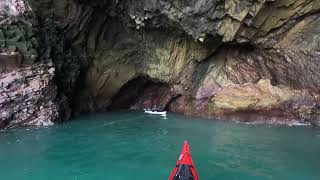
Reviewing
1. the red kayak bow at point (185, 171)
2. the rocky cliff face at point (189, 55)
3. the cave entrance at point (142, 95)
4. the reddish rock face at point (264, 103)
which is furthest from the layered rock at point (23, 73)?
the red kayak bow at point (185, 171)

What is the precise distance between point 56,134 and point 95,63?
19.9 feet

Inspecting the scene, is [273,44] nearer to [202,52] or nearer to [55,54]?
[202,52]

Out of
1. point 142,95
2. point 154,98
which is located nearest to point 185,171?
point 154,98

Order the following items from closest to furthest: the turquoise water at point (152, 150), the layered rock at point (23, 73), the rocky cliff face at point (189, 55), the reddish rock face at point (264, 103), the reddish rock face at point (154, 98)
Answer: the turquoise water at point (152, 150)
the layered rock at point (23, 73)
the reddish rock face at point (264, 103)
the rocky cliff face at point (189, 55)
the reddish rock face at point (154, 98)

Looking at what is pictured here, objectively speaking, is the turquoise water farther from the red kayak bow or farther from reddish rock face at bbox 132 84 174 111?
reddish rock face at bbox 132 84 174 111

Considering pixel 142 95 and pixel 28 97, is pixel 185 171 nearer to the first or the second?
pixel 28 97

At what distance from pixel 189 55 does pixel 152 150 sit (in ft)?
25.7

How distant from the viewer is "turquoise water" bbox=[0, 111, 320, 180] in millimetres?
11969

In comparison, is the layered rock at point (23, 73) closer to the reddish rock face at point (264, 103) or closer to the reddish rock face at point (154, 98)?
the reddish rock face at point (154, 98)

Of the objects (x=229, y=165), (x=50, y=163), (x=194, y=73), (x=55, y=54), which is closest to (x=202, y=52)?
(x=194, y=73)

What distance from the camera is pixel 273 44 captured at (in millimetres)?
19031

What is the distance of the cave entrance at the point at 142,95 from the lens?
22250 mm

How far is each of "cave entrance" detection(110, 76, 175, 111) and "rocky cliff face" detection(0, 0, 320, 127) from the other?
54 millimetres

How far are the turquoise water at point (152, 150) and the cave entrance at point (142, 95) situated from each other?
3.04m
